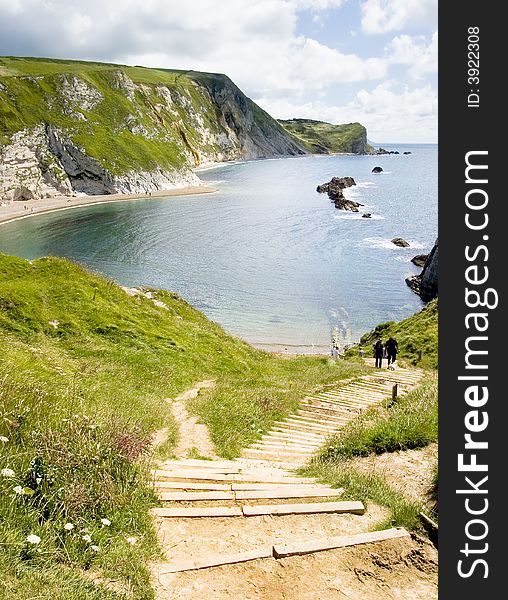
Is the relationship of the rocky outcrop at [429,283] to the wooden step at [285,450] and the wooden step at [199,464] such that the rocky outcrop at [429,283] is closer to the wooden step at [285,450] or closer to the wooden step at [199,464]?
the wooden step at [285,450]

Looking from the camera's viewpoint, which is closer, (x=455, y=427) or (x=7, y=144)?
(x=455, y=427)

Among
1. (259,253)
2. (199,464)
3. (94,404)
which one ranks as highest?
(259,253)

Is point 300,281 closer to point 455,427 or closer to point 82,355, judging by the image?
point 82,355

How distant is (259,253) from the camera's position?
73.1 metres

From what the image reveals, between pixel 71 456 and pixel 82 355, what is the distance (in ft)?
40.9

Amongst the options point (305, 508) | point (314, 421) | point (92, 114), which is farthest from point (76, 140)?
point (305, 508)

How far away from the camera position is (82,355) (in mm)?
17922

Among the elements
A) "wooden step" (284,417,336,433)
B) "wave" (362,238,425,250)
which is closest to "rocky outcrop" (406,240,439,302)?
"wave" (362,238,425,250)

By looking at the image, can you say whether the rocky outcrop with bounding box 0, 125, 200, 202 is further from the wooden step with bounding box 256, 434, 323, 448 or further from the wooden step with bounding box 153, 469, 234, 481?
the wooden step with bounding box 153, 469, 234, 481

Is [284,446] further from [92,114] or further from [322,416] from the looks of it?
[92,114]

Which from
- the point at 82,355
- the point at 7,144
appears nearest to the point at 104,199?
the point at 7,144

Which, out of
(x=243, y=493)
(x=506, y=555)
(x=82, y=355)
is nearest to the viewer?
(x=506, y=555)

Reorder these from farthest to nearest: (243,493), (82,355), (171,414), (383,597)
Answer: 1. (82,355)
2. (171,414)
3. (243,493)
4. (383,597)

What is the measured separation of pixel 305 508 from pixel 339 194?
12484 centimetres
